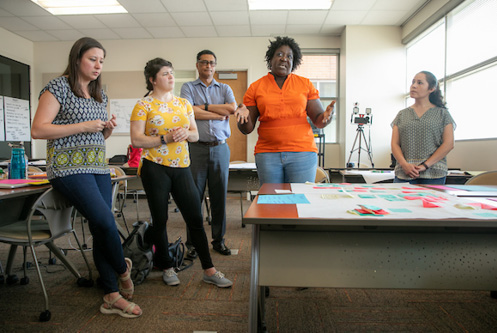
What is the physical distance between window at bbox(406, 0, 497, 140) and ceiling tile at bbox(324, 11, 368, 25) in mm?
1157

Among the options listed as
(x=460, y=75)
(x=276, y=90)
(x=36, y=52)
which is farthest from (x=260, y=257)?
(x=36, y=52)

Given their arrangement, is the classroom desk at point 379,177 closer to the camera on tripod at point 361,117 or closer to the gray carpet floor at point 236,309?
the gray carpet floor at point 236,309

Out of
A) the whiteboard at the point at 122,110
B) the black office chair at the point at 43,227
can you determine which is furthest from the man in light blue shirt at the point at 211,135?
the whiteboard at the point at 122,110

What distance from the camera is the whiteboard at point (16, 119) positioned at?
5883mm

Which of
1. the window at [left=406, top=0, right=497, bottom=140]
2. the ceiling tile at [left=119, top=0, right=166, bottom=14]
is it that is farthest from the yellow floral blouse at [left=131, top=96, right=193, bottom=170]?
the ceiling tile at [left=119, top=0, right=166, bottom=14]

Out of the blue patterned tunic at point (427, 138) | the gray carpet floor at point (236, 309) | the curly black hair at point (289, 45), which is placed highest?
the curly black hair at point (289, 45)

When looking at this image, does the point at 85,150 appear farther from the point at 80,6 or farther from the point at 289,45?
the point at 80,6

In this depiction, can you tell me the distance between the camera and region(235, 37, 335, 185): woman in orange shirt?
1.87m

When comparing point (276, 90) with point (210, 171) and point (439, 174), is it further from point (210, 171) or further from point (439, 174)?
point (439, 174)

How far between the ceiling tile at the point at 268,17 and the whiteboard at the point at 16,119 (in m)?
4.55

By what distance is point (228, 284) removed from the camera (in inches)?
76.6

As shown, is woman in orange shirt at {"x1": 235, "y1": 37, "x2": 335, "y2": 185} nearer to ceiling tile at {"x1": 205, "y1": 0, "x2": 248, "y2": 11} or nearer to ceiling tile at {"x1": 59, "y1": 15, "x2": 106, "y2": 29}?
ceiling tile at {"x1": 205, "y1": 0, "x2": 248, "y2": 11}

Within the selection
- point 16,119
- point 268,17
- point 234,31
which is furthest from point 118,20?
point 16,119

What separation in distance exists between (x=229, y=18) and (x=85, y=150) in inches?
183
